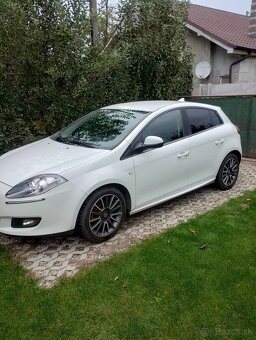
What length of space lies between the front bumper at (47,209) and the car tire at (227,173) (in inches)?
106

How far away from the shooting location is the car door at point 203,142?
451cm

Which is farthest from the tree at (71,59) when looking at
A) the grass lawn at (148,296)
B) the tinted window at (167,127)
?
the grass lawn at (148,296)

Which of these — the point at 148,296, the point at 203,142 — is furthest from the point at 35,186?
the point at 203,142

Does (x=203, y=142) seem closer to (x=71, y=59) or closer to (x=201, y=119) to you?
(x=201, y=119)

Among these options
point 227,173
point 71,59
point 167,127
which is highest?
point 71,59

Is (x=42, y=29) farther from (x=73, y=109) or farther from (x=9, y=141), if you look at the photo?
(x=9, y=141)

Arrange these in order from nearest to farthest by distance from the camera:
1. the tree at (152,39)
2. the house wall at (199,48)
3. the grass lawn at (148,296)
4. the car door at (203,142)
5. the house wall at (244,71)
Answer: the grass lawn at (148,296)
the car door at (203,142)
the tree at (152,39)
the house wall at (244,71)
the house wall at (199,48)

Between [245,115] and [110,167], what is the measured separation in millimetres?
5047

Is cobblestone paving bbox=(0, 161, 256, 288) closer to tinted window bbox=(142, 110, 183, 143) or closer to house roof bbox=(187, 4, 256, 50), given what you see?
tinted window bbox=(142, 110, 183, 143)

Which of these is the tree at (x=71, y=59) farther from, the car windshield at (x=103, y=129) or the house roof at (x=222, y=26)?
the house roof at (x=222, y=26)

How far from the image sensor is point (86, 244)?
3.61 meters

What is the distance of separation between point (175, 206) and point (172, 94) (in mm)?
4144

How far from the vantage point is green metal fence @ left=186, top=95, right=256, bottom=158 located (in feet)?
23.9

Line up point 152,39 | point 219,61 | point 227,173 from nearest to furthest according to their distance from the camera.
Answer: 1. point 227,173
2. point 152,39
3. point 219,61
